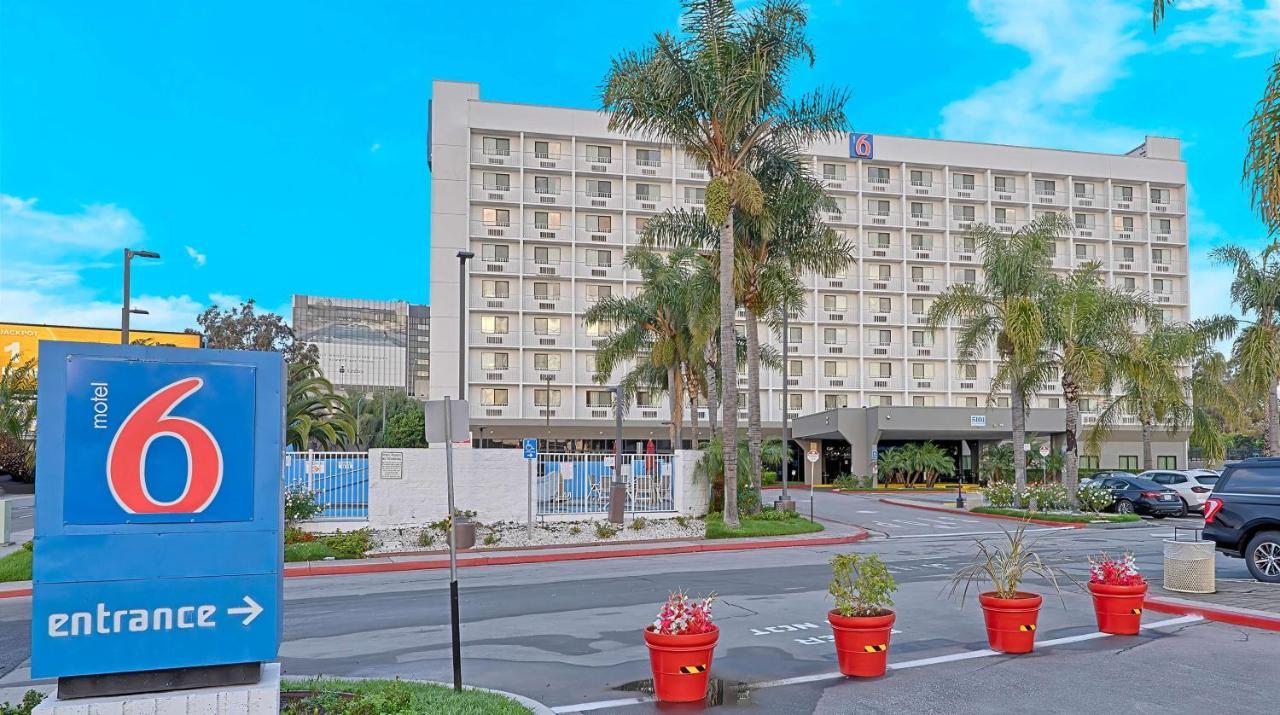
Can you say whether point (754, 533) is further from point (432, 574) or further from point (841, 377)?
point (841, 377)

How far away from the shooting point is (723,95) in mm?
24453

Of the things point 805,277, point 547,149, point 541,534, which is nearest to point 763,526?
point 541,534

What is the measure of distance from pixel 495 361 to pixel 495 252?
7669 millimetres

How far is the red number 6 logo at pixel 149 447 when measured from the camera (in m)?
5.75

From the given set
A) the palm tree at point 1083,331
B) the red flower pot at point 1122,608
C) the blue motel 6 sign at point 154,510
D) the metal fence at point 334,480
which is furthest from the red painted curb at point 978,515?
the blue motel 6 sign at point 154,510

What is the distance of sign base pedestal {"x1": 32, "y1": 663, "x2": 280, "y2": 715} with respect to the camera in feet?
18.6

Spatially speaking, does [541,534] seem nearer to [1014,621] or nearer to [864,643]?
[1014,621]

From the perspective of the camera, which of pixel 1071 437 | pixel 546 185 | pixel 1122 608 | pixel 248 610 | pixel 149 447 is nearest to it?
pixel 149 447

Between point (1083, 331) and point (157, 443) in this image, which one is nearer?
point (157, 443)

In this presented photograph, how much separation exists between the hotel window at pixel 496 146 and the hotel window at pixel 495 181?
1486 millimetres

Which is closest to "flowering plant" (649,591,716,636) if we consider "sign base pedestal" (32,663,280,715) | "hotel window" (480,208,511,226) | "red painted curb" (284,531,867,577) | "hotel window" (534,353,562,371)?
"sign base pedestal" (32,663,280,715)

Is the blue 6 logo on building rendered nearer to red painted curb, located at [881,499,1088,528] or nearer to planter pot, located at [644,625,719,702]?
planter pot, located at [644,625,719,702]

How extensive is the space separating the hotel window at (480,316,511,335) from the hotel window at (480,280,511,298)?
61.0 inches

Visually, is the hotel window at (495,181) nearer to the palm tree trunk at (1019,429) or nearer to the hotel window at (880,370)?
the hotel window at (880,370)
